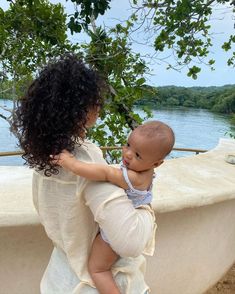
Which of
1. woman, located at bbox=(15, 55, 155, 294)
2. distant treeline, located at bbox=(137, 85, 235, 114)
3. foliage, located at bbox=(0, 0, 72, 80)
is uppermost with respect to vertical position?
foliage, located at bbox=(0, 0, 72, 80)

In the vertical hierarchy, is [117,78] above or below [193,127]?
above

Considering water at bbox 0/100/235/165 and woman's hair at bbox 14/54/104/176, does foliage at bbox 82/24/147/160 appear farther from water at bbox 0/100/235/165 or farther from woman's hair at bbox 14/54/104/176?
woman's hair at bbox 14/54/104/176

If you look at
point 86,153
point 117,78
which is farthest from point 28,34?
point 86,153

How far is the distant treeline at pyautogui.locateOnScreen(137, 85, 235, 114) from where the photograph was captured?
18.1 ft

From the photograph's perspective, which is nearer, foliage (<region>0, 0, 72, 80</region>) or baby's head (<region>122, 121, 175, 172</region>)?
baby's head (<region>122, 121, 175, 172</region>)

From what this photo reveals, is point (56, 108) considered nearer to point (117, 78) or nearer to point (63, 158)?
point (63, 158)

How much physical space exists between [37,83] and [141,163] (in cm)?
31

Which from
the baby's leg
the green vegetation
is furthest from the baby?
the green vegetation

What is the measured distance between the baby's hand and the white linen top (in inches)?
1.4

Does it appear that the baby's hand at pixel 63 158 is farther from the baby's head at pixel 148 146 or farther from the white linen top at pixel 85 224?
the baby's head at pixel 148 146

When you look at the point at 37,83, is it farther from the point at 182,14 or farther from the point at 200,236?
the point at 182,14

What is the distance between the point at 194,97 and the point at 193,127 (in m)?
1.62

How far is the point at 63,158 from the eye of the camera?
3.27 feet

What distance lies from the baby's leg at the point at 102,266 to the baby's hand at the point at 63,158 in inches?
9.0
